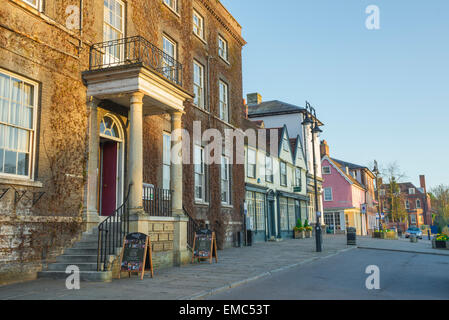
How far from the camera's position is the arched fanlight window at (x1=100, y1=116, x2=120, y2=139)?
12.8 m

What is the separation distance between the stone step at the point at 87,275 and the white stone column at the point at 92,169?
1.76 m

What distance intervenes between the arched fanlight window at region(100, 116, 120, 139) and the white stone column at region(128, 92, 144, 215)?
1.63 meters

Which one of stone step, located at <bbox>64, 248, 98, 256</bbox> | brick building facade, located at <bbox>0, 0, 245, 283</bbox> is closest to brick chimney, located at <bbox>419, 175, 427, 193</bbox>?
brick building facade, located at <bbox>0, 0, 245, 283</bbox>

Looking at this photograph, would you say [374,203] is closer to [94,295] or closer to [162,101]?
[162,101]

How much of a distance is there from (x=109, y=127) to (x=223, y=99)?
1003 cm


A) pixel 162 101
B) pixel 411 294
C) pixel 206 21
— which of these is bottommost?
pixel 411 294

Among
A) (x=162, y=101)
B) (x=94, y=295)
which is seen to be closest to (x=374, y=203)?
(x=162, y=101)

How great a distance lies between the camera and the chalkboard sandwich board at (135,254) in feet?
32.6

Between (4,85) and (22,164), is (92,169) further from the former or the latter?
(4,85)

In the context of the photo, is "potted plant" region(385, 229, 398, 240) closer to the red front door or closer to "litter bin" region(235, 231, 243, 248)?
"litter bin" region(235, 231, 243, 248)

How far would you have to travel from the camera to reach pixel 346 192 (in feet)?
173

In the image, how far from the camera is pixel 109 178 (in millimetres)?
13438
